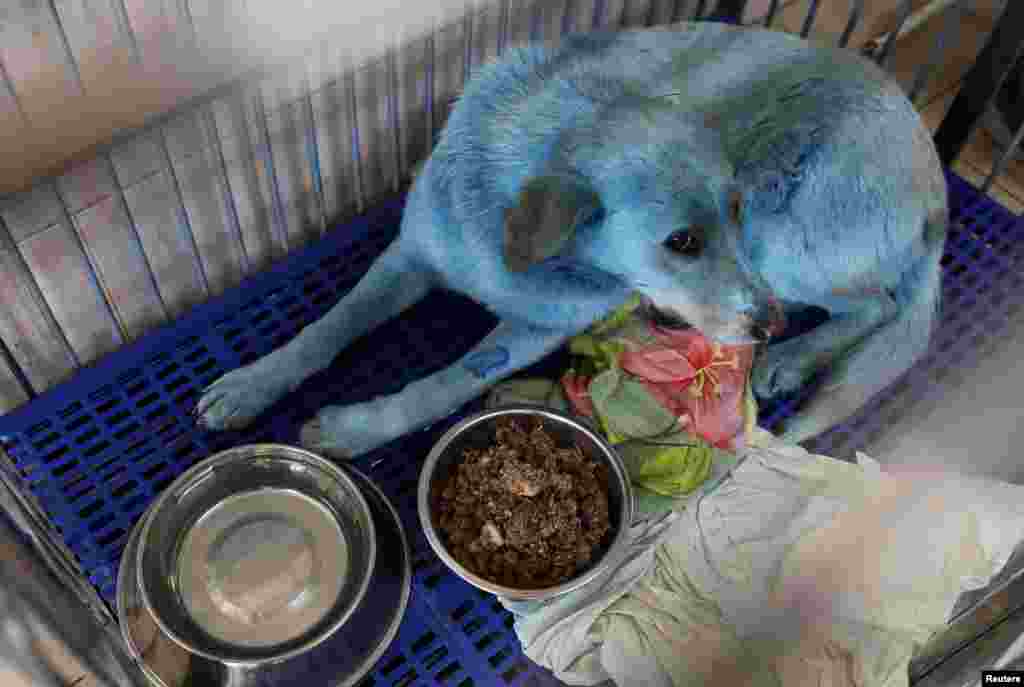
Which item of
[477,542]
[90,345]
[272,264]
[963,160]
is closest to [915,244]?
[963,160]

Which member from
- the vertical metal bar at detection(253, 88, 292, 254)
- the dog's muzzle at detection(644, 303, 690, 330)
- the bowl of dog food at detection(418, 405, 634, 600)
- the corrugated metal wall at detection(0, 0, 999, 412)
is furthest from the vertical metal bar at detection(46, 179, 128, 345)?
the dog's muzzle at detection(644, 303, 690, 330)

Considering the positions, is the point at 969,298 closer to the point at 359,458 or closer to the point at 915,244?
the point at 915,244

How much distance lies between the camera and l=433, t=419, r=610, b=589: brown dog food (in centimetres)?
140

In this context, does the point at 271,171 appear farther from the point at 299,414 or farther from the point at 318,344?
the point at 299,414

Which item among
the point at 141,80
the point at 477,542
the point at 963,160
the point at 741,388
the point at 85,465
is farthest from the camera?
the point at 963,160

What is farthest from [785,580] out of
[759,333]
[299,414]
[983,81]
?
[983,81]

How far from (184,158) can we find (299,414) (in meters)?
0.47

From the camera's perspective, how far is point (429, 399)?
156 cm

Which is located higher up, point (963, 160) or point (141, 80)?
point (141, 80)

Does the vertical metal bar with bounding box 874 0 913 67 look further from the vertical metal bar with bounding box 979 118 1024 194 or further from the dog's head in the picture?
the dog's head

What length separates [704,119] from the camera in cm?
141

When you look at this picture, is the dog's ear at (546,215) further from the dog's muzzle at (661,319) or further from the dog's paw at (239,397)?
the dog's paw at (239,397)

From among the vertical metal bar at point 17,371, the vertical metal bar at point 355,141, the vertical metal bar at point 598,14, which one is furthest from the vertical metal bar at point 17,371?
the vertical metal bar at point 598,14

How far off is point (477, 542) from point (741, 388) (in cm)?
58
